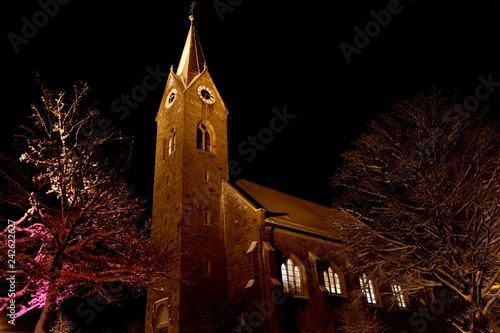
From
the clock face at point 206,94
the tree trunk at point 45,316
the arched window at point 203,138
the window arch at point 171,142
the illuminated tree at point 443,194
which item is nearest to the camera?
the tree trunk at point 45,316

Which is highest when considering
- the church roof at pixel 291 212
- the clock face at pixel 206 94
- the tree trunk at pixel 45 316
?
the clock face at pixel 206 94

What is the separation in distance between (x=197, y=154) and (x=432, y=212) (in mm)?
17137

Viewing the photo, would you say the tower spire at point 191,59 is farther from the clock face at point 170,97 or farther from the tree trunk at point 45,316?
the tree trunk at point 45,316

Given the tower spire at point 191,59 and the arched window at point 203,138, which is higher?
the tower spire at point 191,59

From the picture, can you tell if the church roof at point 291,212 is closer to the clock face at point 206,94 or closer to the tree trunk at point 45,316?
the clock face at point 206,94

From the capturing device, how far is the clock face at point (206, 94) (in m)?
30.9

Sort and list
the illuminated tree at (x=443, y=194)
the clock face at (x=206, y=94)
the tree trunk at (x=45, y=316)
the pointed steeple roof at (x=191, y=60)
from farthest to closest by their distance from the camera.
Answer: the pointed steeple roof at (x=191, y=60) < the clock face at (x=206, y=94) < the illuminated tree at (x=443, y=194) < the tree trunk at (x=45, y=316)

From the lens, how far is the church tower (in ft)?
73.0

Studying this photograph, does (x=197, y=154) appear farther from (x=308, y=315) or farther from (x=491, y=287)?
(x=491, y=287)

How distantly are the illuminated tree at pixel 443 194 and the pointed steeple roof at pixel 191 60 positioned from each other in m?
19.4

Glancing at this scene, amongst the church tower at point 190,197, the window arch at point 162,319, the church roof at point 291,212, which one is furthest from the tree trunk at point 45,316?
the church roof at point 291,212

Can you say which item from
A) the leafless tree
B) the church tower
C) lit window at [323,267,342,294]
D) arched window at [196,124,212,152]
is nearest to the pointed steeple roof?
the church tower

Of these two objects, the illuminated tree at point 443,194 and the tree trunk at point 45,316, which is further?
the illuminated tree at point 443,194

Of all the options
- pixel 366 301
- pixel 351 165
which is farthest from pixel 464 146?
pixel 366 301
